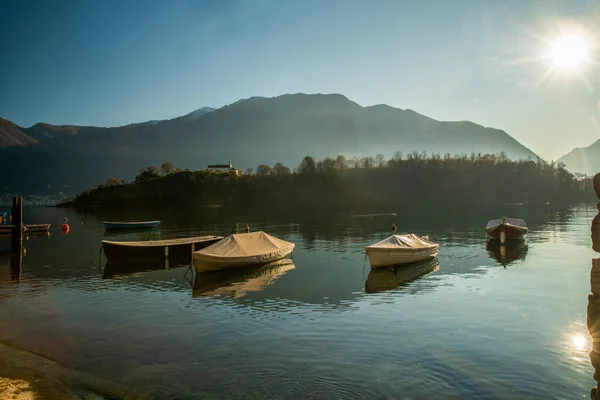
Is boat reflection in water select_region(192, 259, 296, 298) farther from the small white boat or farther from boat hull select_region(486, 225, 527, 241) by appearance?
boat hull select_region(486, 225, 527, 241)

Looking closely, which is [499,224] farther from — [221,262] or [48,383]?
[48,383]

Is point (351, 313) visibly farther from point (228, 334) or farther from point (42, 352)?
point (42, 352)

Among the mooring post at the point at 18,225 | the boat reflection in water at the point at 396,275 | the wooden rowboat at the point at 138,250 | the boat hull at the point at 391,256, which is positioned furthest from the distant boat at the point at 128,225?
the boat hull at the point at 391,256

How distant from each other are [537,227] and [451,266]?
49.8 meters

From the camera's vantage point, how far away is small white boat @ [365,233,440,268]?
39.1 m

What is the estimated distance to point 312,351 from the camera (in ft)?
63.9

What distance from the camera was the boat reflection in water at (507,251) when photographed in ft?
152

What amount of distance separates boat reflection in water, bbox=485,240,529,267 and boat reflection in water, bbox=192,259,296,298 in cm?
2229

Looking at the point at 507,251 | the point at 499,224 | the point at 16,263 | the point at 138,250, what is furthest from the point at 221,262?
the point at 499,224

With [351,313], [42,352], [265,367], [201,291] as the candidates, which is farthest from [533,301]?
[42,352]

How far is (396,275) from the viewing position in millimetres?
37969

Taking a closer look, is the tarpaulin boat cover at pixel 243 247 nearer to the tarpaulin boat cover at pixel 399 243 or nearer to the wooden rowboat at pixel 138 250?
the wooden rowboat at pixel 138 250

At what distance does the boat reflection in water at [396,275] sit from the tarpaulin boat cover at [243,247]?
9.90 metres

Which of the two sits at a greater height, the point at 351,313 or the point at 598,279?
the point at 598,279
